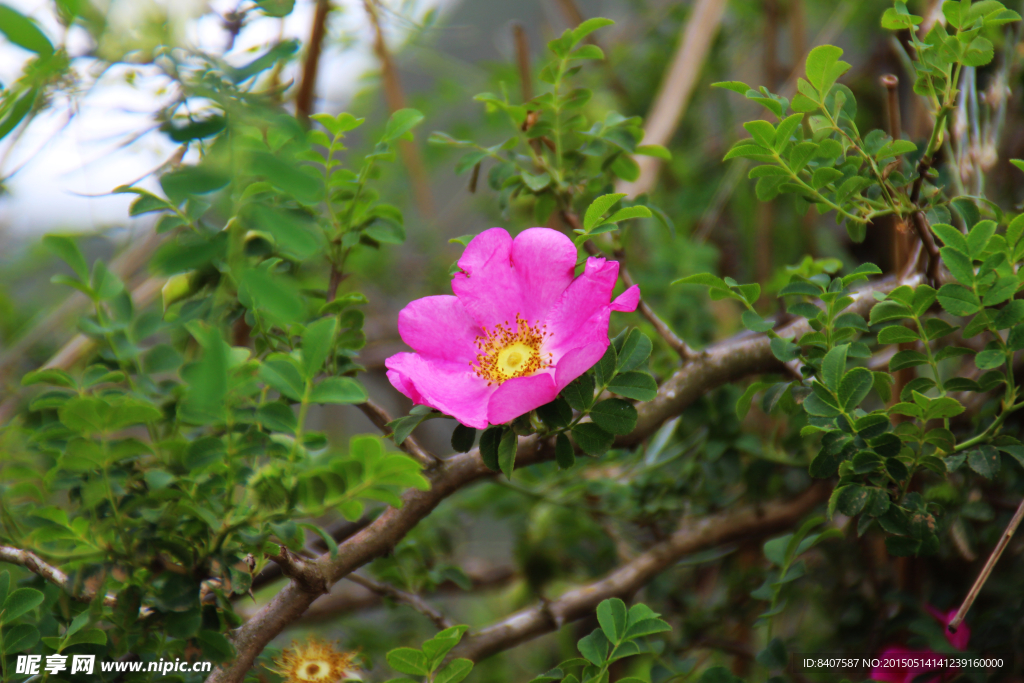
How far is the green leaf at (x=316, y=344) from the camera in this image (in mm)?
335

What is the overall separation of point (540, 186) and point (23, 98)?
0.30 m

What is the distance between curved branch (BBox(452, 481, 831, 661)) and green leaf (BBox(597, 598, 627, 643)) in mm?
144

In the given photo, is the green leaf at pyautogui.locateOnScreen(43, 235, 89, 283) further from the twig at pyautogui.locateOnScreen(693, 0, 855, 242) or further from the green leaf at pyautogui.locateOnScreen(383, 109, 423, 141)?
the twig at pyautogui.locateOnScreen(693, 0, 855, 242)

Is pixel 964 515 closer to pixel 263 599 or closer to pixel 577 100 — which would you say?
pixel 577 100

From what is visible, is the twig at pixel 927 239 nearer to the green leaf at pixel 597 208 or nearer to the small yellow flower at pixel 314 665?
the green leaf at pixel 597 208

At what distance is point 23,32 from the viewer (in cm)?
29

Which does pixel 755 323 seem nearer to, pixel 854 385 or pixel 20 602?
pixel 854 385

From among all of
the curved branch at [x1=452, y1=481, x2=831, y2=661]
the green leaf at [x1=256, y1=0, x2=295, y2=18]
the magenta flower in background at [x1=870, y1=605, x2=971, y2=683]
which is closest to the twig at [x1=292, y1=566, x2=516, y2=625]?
the curved branch at [x1=452, y1=481, x2=831, y2=661]

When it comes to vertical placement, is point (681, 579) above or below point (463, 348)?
below

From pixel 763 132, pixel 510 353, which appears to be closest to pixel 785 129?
pixel 763 132

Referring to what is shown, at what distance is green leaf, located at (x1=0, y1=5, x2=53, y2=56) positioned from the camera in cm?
29

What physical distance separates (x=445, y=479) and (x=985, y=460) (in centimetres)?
32

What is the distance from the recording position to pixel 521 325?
0.46 m

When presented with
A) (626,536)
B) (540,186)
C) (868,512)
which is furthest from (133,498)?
(626,536)
